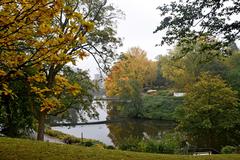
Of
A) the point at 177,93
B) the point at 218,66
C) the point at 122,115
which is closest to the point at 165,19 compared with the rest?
the point at 218,66

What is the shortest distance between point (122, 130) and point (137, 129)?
2293mm

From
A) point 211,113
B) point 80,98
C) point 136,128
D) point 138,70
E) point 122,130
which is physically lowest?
point 122,130

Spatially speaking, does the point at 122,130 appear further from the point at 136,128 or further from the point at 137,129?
the point at 136,128

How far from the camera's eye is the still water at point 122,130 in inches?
1382

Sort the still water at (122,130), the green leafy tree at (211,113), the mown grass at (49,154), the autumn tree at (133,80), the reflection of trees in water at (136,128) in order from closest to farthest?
the mown grass at (49,154) < the green leafy tree at (211,113) < the still water at (122,130) < the reflection of trees in water at (136,128) < the autumn tree at (133,80)

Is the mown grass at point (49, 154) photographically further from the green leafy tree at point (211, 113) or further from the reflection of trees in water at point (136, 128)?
the reflection of trees in water at point (136, 128)

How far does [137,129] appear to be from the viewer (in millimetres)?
40250

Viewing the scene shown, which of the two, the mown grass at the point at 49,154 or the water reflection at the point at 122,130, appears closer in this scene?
the mown grass at the point at 49,154

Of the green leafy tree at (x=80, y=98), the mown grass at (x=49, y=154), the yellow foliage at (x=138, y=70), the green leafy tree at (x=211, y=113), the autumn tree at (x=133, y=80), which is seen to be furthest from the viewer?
the yellow foliage at (x=138, y=70)

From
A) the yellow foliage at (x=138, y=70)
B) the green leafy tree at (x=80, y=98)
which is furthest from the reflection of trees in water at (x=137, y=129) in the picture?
the green leafy tree at (x=80, y=98)

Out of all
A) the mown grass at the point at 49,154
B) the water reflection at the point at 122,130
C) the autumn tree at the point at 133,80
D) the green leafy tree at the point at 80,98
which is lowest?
the mown grass at the point at 49,154

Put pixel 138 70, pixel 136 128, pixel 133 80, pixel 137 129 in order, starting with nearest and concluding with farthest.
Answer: pixel 137 129 → pixel 136 128 → pixel 133 80 → pixel 138 70

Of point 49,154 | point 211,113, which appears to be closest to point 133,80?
point 211,113

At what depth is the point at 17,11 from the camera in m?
4.32
